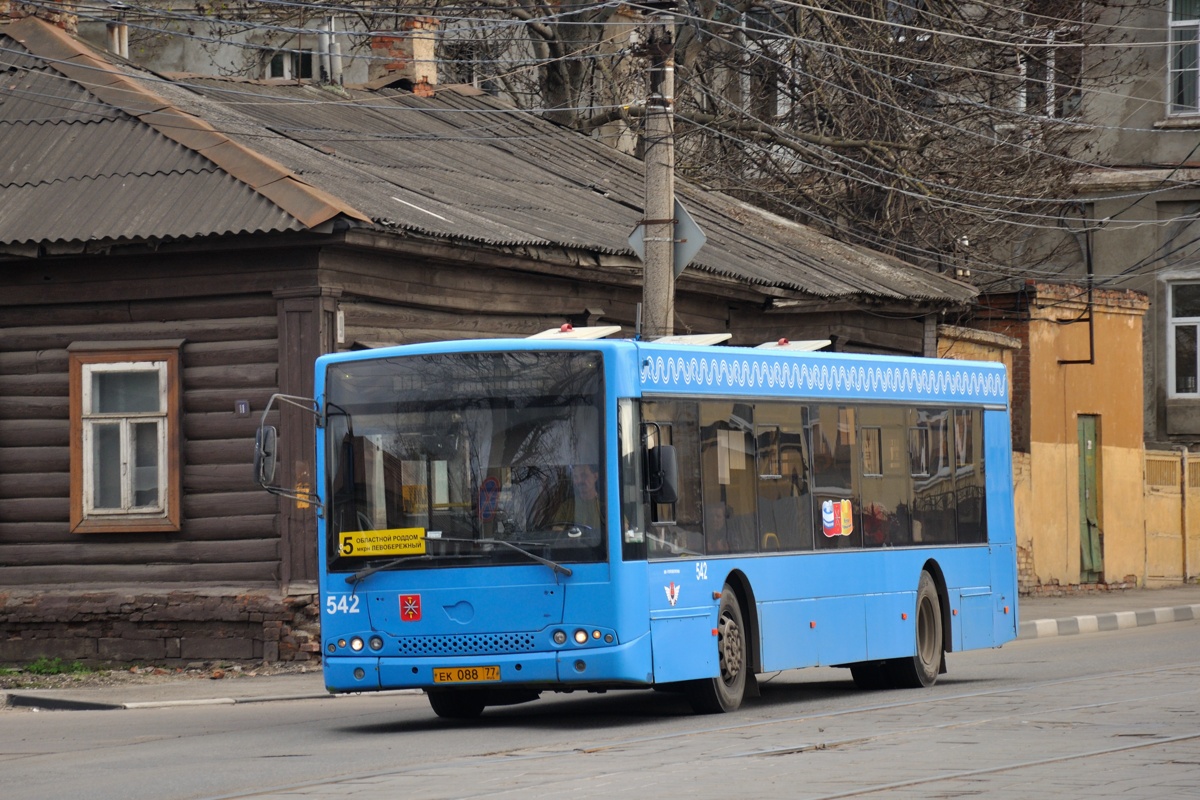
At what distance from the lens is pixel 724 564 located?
12.4 metres

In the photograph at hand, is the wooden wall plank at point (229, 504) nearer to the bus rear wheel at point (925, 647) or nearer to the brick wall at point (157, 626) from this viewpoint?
the brick wall at point (157, 626)

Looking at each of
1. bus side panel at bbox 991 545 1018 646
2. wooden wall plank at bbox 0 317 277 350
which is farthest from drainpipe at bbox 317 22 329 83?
bus side panel at bbox 991 545 1018 646

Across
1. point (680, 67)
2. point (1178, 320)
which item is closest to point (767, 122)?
point (680, 67)

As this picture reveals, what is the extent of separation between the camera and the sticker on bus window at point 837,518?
13570 millimetres

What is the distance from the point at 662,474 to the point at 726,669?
1665 mm

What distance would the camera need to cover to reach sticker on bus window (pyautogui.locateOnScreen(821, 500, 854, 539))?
13570mm

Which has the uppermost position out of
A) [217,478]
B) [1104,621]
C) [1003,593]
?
[217,478]

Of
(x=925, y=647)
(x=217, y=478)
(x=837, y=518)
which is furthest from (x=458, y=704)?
(x=217, y=478)

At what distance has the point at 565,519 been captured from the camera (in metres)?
11.5

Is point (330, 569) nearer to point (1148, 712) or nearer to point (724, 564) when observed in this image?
point (724, 564)

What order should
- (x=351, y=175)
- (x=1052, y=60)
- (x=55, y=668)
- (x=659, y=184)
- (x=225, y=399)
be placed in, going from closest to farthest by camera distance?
(x=659, y=184) → (x=55, y=668) → (x=225, y=399) → (x=351, y=175) → (x=1052, y=60)

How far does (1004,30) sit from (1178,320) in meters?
8.53

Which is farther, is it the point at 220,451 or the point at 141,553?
the point at 141,553

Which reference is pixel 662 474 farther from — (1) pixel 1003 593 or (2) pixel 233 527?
(2) pixel 233 527
